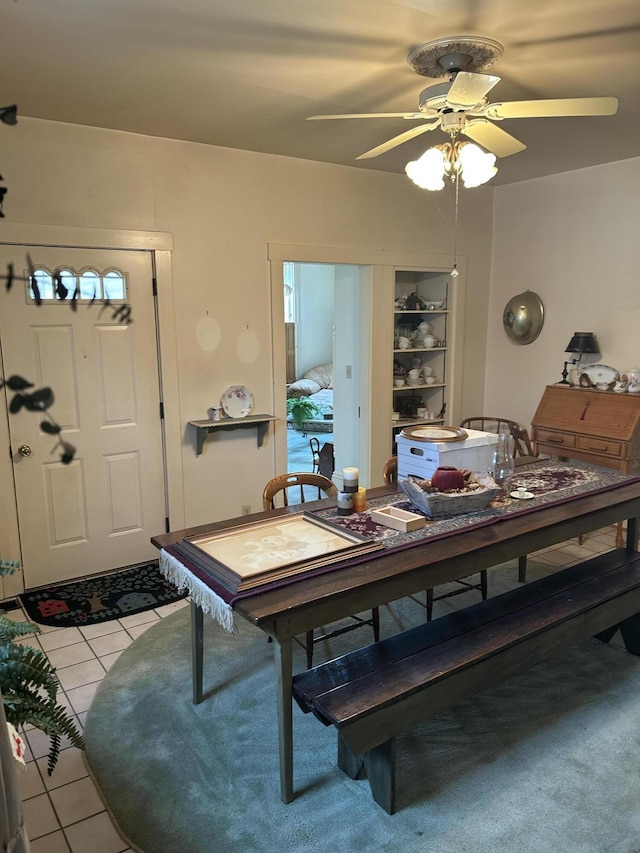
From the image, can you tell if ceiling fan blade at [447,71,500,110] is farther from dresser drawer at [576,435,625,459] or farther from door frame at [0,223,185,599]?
dresser drawer at [576,435,625,459]

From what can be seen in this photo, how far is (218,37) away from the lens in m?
2.24

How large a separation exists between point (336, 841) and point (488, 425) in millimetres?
3982

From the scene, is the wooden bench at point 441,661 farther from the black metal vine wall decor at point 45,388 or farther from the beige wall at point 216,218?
the black metal vine wall decor at point 45,388

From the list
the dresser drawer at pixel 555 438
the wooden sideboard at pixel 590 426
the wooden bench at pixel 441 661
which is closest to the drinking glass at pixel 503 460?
the wooden bench at pixel 441 661

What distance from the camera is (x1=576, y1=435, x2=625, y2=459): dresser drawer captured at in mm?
3959

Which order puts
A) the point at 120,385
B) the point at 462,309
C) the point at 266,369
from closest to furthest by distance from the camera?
1. the point at 120,385
2. the point at 266,369
3. the point at 462,309

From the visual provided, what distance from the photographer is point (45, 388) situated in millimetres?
3459

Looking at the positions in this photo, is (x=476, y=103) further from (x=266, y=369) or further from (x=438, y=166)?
(x=266, y=369)

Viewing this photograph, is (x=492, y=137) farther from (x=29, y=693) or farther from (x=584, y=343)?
(x=29, y=693)

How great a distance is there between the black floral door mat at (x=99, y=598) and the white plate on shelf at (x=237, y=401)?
114cm

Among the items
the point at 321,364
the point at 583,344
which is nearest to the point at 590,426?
the point at 583,344

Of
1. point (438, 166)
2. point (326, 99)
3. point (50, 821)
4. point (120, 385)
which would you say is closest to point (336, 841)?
point (50, 821)

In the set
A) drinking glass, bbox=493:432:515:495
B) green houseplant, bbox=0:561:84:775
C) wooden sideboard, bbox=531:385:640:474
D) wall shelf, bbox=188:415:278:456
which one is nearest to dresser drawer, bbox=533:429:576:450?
wooden sideboard, bbox=531:385:640:474

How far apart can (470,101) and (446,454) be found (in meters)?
1.39
